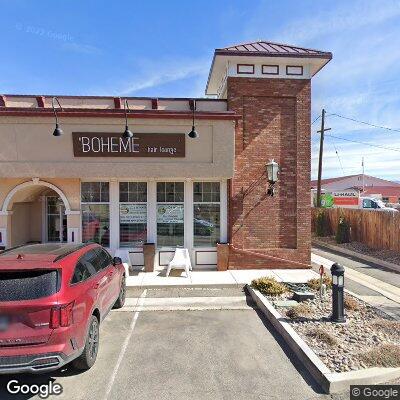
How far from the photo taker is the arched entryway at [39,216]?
10.4 m

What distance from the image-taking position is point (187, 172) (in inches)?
394

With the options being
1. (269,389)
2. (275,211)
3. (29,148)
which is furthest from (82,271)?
(275,211)

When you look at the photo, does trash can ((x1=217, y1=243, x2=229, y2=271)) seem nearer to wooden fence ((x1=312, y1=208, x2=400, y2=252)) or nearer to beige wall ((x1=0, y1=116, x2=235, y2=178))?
beige wall ((x1=0, y1=116, x2=235, y2=178))

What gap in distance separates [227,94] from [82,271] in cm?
799

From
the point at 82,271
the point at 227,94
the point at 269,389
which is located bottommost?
the point at 269,389

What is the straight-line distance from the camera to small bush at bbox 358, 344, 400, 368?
4641 mm

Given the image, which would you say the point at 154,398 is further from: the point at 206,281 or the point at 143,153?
the point at 143,153

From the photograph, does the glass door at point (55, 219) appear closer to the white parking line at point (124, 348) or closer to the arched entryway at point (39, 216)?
the arched entryway at point (39, 216)

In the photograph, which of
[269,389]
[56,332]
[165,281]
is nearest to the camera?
[56,332]

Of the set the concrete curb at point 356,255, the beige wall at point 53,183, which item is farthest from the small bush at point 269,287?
the beige wall at point 53,183

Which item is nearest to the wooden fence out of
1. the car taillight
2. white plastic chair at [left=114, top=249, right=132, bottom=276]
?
white plastic chair at [left=114, top=249, right=132, bottom=276]

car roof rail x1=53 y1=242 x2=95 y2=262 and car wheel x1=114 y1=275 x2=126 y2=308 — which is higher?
car roof rail x1=53 y1=242 x2=95 y2=262

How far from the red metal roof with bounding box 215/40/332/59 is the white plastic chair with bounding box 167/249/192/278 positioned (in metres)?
6.54
